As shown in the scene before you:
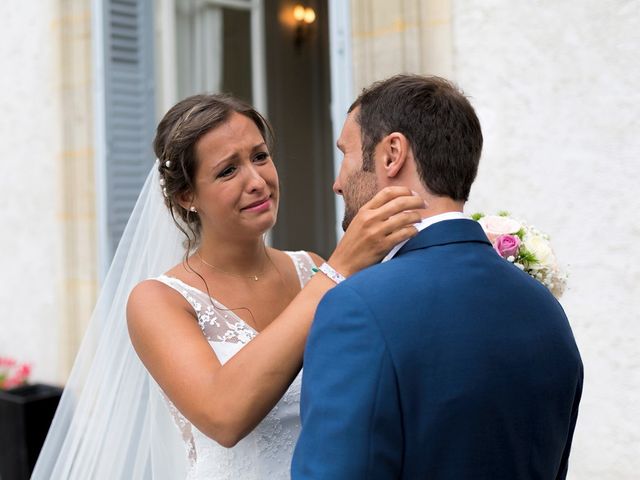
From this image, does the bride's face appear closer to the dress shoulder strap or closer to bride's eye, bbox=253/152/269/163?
bride's eye, bbox=253/152/269/163

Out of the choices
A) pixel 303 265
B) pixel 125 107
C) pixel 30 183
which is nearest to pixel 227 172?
pixel 303 265

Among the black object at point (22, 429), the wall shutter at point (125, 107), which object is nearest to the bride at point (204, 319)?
the wall shutter at point (125, 107)

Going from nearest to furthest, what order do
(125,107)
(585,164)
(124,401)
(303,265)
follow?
(124,401) → (303,265) → (585,164) → (125,107)

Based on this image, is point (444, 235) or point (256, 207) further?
point (256, 207)

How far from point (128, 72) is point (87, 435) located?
10.8ft

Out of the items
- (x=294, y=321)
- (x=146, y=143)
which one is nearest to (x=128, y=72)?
(x=146, y=143)

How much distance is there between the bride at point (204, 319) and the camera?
1.73m

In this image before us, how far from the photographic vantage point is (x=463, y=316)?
4.58 ft

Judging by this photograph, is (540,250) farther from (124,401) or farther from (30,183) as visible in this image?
(30,183)

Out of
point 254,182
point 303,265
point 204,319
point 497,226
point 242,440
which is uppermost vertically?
point 254,182

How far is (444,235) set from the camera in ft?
4.91

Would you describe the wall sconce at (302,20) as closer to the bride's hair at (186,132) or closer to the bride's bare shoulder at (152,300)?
the bride's hair at (186,132)

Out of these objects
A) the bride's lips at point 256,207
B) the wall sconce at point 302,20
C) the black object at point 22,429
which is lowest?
the black object at point 22,429

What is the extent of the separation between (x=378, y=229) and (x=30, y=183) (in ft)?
16.8
